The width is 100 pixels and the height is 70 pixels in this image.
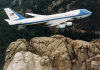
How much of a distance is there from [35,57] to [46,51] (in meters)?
3.43

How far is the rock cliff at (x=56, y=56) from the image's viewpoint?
92.2ft

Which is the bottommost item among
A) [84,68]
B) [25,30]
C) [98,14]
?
[25,30]

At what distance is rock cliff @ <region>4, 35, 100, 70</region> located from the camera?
28092 millimetres

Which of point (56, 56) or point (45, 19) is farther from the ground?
point (45, 19)

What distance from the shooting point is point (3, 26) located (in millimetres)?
82000

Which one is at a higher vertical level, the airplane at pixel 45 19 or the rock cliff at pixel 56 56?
the airplane at pixel 45 19

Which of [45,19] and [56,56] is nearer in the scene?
[56,56]

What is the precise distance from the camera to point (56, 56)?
29844mm

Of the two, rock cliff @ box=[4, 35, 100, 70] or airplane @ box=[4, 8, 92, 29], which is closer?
rock cliff @ box=[4, 35, 100, 70]

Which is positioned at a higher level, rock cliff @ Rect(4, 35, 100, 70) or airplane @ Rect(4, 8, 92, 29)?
airplane @ Rect(4, 8, 92, 29)

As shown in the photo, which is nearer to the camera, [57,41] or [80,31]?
[57,41]

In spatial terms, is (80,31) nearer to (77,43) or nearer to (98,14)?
(98,14)

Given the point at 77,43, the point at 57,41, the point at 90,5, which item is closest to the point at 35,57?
the point at 57,41

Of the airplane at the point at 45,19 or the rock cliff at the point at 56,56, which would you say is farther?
the airplane at the point at 45,19
